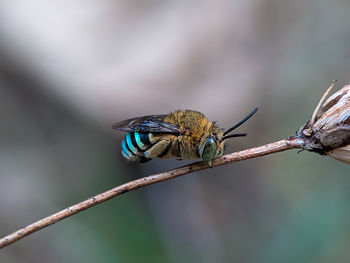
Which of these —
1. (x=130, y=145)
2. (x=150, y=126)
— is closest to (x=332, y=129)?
(x=150, y=126)

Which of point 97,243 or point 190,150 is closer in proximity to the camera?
point 190,150

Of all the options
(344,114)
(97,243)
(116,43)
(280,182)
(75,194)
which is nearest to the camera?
(344,114)

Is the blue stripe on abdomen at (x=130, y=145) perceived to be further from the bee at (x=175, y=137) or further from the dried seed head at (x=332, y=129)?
the dried seed head at (x=332, y=129)

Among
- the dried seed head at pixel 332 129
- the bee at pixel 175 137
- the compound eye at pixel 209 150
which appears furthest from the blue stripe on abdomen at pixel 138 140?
the dried seed head at pixel 332 129

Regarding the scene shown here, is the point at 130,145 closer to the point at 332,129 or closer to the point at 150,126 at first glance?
the point at 150,126

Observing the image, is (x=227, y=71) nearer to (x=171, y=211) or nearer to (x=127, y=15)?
(x=127, y=15)

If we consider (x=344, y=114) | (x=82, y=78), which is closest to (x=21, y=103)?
(x=82, y=78)
